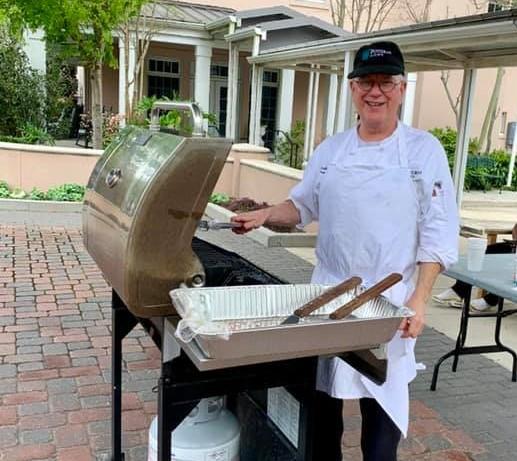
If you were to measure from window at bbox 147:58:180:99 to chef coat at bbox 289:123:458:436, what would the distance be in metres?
16.6

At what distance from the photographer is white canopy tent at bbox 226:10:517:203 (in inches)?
241

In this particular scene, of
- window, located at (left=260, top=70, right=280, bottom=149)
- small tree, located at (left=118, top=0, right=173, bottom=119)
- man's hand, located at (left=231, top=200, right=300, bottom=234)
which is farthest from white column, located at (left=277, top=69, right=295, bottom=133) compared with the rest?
man's hand, located at (left=231, top=200, right=300, bottom=234)

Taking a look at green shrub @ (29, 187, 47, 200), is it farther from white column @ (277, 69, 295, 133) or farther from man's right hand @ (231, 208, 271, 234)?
Result: white column @ (277, 69, 295, 133)

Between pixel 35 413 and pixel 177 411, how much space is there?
1.97 metres

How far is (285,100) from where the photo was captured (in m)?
17.2

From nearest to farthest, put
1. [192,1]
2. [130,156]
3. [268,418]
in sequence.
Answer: [130,156] → [268,418] → [192,1]

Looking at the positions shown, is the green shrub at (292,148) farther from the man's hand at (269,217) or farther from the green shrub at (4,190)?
the man's hand at (269,217)

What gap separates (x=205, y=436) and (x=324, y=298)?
0.76 meters

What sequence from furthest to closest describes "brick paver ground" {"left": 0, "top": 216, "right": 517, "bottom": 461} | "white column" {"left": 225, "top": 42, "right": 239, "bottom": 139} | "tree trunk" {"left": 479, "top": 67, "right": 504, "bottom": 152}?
"tree trunk" {"left": 479, "top": 67, "right": 504, "bottom": 152} → "white column" {"left": 225, "top": 42, "right": 239, "bottom": 139} → "brick paver ground" {"left": 0, "top": 216, "right": 517, "bottom": 461}

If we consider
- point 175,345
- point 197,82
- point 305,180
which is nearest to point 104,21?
point 197,82

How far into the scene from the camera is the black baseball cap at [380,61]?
75.1 inches

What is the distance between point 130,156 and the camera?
1928 millimetres

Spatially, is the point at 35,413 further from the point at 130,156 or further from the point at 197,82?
the point at 197,82

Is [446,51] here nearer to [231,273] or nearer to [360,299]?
[231,273]
